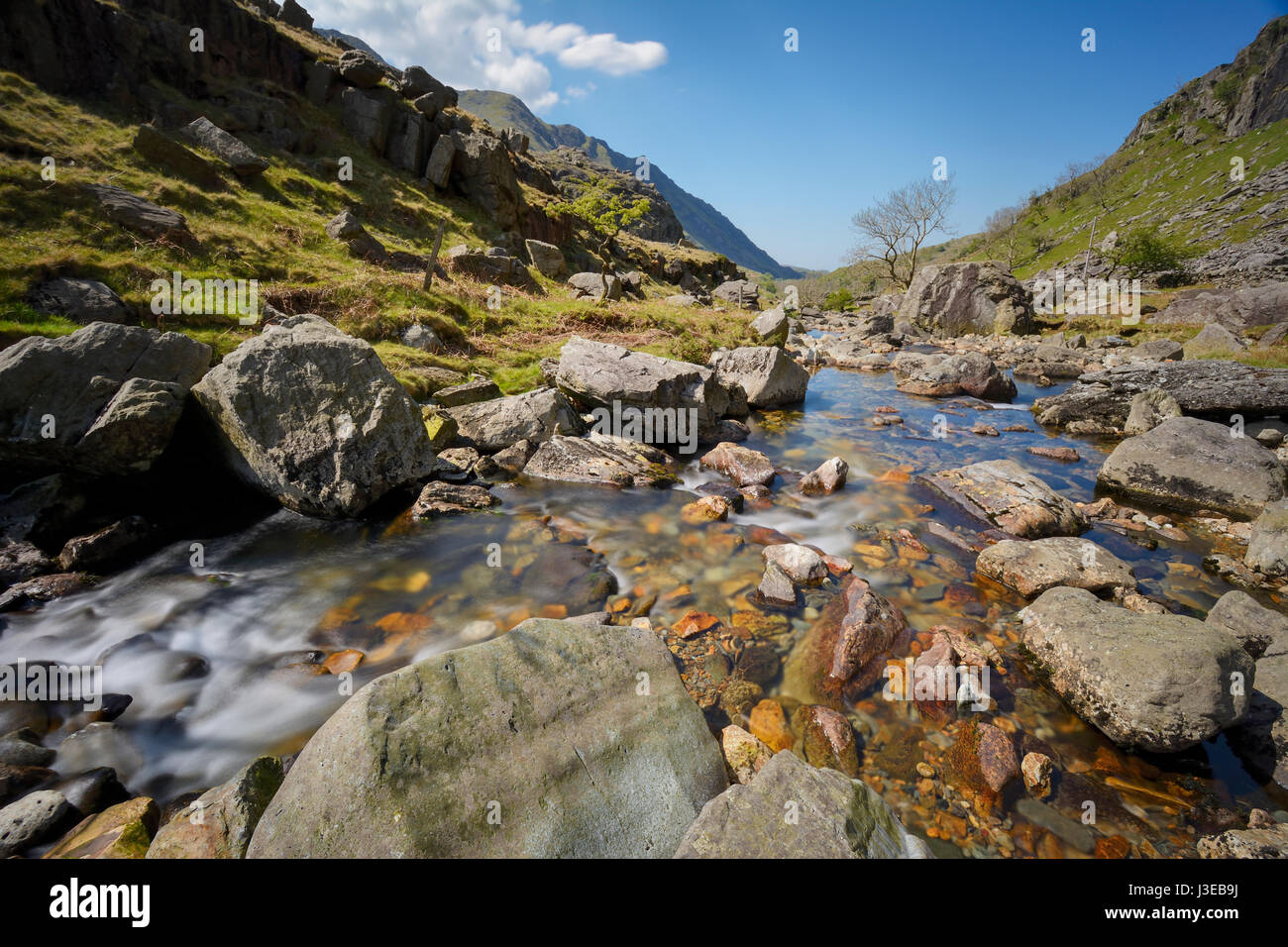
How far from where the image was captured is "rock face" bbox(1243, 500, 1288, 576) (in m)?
→ 7.84

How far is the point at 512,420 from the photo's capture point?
42.1 feet

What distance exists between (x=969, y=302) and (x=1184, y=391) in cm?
2726

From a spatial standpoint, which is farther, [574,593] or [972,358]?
[972,358]

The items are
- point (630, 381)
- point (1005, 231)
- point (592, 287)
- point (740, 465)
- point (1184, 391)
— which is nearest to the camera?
point (740, 465)

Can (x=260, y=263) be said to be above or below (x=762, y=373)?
above

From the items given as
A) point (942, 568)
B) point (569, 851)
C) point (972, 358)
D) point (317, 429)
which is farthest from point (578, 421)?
point (972, 358)

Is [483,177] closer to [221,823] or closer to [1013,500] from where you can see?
[1013,500]

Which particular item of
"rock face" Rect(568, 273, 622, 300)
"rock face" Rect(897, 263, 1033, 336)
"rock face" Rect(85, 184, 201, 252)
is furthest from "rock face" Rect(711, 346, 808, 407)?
"rock face" Rect(897, 263, 1033, 336)

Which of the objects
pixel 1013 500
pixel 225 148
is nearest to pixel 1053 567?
pixel 1013 500

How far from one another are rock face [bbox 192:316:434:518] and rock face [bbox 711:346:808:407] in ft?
40.0
